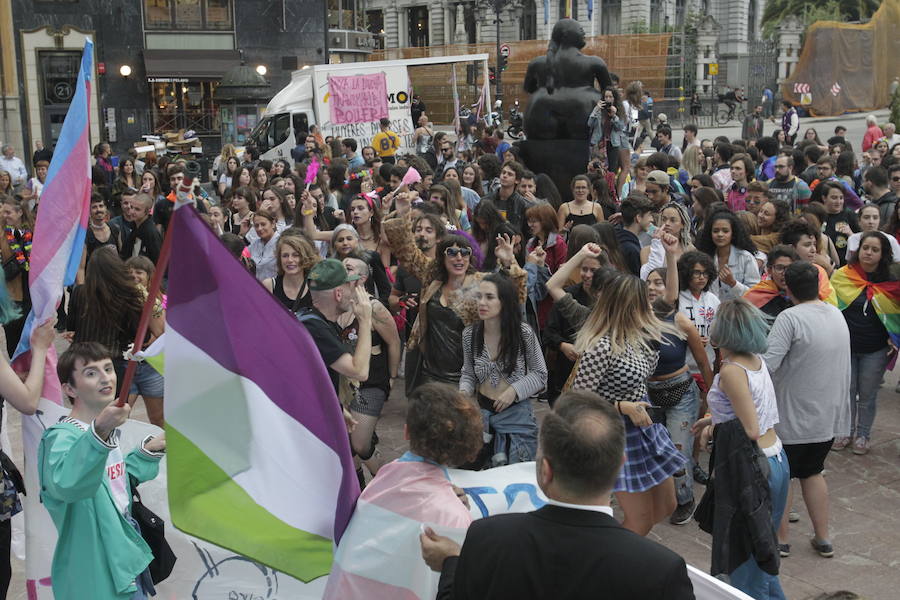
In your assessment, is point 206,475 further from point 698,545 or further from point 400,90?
point 400,90

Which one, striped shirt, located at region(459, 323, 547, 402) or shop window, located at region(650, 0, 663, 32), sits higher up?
shop window, located at region(650, 0, 663, 32)

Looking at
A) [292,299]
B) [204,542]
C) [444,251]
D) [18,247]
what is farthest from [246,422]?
[18,247]

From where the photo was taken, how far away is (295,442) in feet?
10.4

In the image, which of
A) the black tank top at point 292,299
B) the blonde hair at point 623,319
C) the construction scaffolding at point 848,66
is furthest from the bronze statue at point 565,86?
the construction scaffolding at point 848,66

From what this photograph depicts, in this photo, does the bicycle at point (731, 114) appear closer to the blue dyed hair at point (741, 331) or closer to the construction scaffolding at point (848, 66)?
the construction scaffolding at point (848, 66)

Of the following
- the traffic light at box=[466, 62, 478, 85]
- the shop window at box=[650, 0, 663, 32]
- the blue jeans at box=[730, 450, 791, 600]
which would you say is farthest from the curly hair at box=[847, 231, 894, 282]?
the shop window at box=[650, 0, 663, 32]

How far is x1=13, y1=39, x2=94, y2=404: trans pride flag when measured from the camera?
15.1ft

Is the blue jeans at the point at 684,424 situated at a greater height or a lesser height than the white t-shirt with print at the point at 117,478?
lesser

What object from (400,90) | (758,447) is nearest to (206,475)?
(758,447)

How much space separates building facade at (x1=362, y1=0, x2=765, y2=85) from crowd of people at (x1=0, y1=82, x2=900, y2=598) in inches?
2154

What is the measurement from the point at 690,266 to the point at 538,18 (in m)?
66.4

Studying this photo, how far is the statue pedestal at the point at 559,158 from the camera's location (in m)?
12.8

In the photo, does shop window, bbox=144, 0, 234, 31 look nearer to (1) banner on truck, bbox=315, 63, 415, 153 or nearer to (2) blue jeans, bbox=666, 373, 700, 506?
(1) banner on truck, bbox=315, 63, 415, 153

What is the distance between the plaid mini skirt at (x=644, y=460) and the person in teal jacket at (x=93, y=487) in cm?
235
